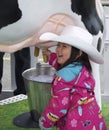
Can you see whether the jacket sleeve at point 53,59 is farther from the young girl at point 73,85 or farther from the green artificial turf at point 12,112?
the green artificial turf at point 12,112

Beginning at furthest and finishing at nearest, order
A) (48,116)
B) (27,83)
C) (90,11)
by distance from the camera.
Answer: (27,83) → (90,11) → (48,116)

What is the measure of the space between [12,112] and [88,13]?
1.07m

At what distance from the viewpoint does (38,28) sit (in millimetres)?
1629

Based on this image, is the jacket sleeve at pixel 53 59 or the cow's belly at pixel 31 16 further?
the jacket sleeve at pixel 53 59

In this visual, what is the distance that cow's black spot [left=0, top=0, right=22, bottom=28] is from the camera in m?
1.56

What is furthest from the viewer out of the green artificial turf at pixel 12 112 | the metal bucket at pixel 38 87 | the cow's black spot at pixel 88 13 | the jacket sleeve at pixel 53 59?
the green artificial turf at pixel 12 112

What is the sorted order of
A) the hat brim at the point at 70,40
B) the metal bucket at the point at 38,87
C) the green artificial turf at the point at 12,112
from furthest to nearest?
1. the green artificial turf at the point at 12,112
2. the metal bucket at the point at 38,87
3. the hat brim at the point at 70,40

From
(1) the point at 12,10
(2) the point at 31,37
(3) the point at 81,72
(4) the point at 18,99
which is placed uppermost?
(1) the point at 12,10

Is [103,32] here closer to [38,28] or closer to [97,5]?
[97,5]

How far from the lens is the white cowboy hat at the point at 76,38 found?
1.52 meters

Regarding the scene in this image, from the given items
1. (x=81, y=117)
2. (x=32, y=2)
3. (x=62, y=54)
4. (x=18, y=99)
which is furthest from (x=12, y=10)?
(x=18, y=99)

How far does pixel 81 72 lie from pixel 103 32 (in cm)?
33

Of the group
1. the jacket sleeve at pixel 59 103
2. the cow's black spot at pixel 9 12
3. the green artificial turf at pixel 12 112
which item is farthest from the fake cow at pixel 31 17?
the green artificial turf at pixel 12 112

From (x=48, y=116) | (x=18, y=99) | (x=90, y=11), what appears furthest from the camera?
(x=18, y=99)
